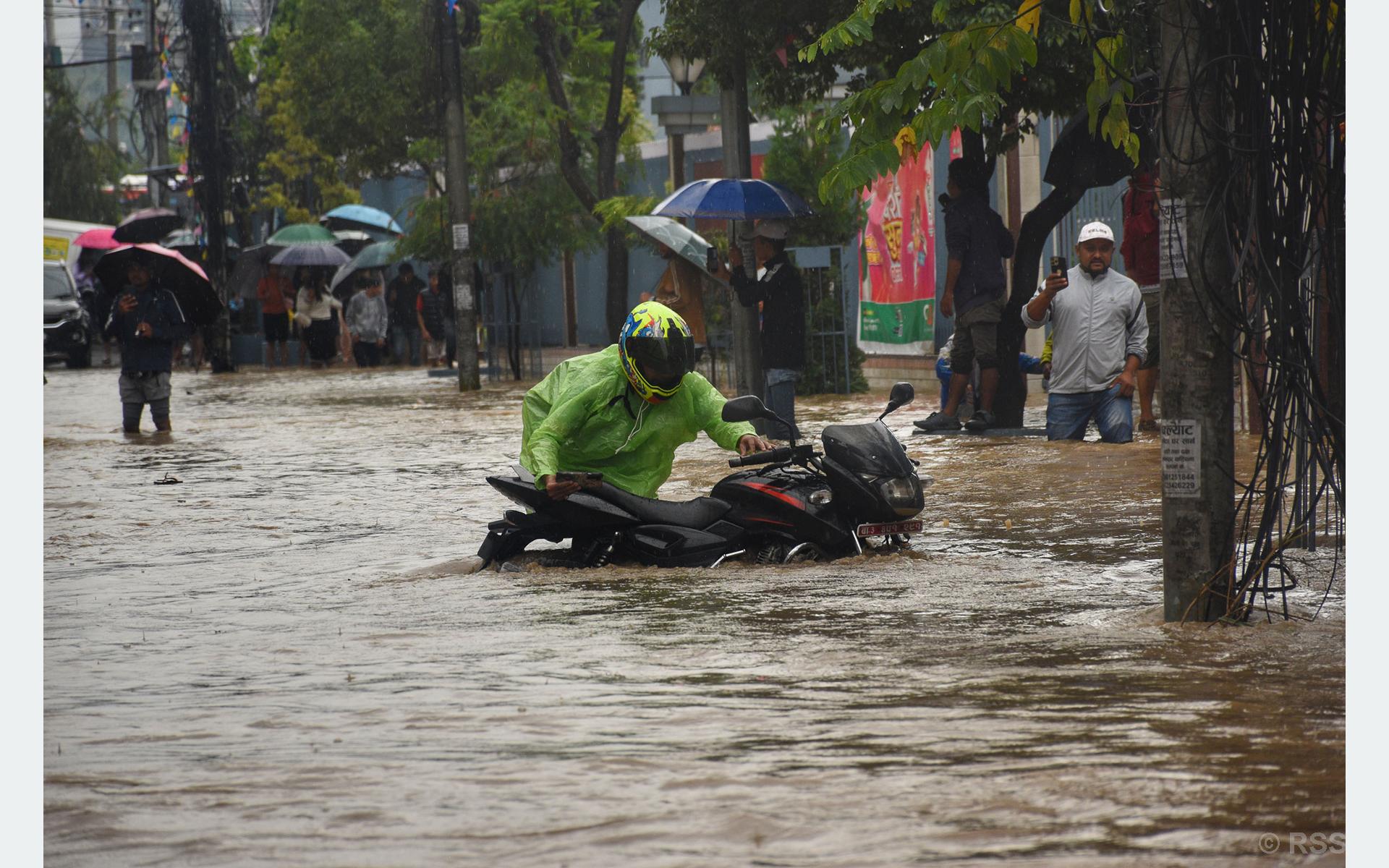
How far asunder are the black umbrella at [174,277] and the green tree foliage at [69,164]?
35.5 meters

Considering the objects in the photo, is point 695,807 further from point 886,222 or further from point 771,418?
point 886,222

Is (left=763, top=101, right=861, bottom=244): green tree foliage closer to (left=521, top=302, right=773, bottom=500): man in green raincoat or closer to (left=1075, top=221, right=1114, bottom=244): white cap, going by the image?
(left=1075, top=221, right=1114, bottom=244): white cap

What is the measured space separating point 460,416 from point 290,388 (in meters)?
8.28

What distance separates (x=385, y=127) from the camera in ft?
127

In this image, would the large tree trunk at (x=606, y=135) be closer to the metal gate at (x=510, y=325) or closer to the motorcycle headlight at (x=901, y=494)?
the metal gate at (x=510, y=325)

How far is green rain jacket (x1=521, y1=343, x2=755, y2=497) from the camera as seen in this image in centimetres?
889

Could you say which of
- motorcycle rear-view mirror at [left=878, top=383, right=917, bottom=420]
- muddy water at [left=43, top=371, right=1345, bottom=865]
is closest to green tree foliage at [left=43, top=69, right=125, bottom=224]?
muddy water at [left=43, top=371, right=1345, bottom=865]

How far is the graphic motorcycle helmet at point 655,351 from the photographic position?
8672mm

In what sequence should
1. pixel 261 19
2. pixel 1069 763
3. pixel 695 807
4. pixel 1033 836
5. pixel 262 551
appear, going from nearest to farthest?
1. pixel 1033 836
2. pixel 695 807
3. pixel 1069 763
4. pixel 262 551
5. pixel 261 19

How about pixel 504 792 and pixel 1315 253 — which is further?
pixel 1315 253

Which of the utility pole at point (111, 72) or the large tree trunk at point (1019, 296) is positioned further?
the utility pole at point (111, 72)

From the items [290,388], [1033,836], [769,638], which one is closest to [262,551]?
[769,638]

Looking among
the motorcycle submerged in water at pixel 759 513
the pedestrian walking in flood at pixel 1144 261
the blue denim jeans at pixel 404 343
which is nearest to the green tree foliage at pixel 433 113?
the blue denim jeans at pixel 404 343

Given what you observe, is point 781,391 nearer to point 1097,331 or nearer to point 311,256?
point 1097,331
